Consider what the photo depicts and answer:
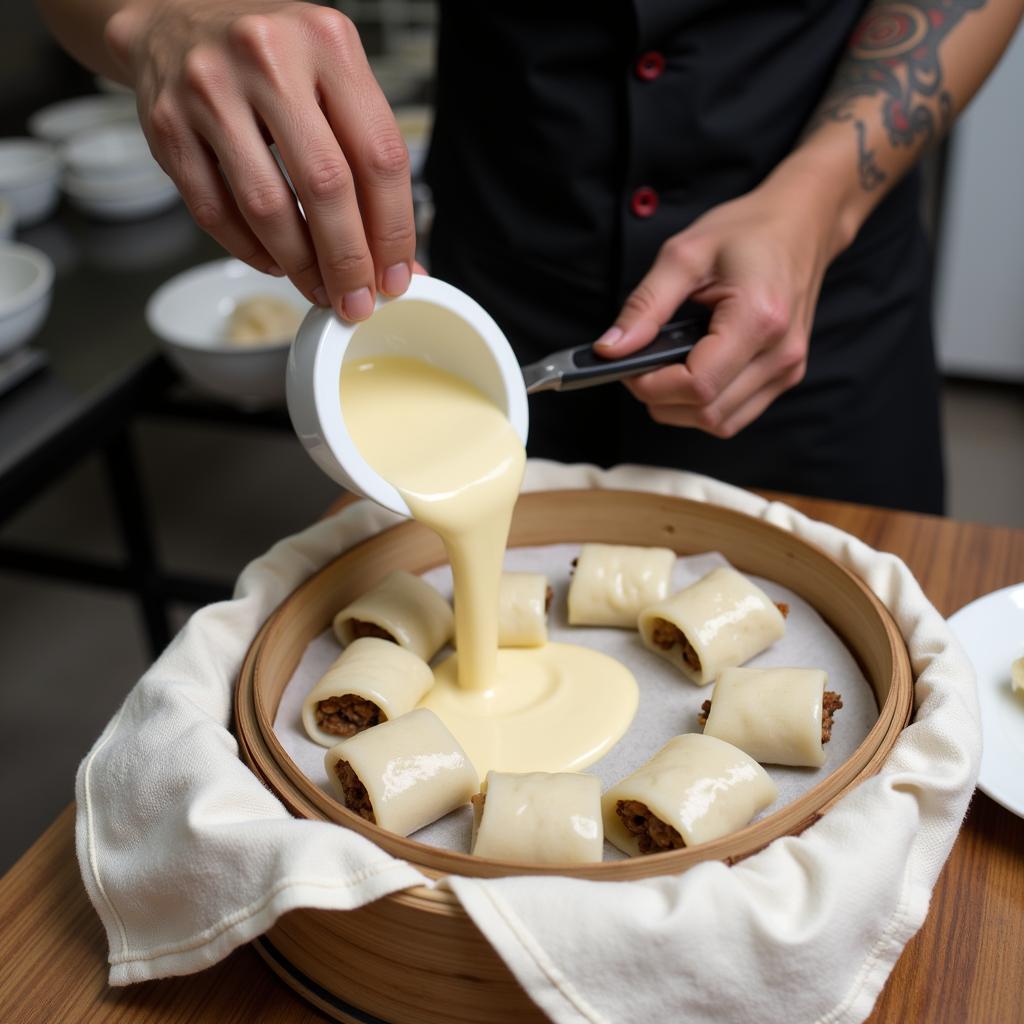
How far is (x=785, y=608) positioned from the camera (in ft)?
4.79

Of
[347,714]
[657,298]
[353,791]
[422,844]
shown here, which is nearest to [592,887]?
[422,844]

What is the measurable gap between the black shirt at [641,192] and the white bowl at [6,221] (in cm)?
122

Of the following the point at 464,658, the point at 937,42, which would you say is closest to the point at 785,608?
the point at 464,658

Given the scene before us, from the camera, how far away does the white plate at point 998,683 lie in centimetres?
114

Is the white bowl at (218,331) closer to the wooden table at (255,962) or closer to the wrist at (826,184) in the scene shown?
the wrist at (826,184)

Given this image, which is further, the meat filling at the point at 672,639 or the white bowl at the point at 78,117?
the white bowl at the point at 78,117

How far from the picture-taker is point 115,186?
2871 millimetres

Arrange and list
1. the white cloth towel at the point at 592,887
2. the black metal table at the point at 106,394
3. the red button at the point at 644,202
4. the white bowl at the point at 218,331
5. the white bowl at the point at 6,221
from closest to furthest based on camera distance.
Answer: the white cloth towel at the point at 592,887
the red button at the point at 644,202
the black metal table at the point at 106,394
the white bowl at the point at 218,331
the white bowl at the point at 6,221

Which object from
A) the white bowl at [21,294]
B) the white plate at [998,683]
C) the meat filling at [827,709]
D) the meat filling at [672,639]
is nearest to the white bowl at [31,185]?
the white bowl at [21,294]

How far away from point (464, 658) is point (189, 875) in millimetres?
467

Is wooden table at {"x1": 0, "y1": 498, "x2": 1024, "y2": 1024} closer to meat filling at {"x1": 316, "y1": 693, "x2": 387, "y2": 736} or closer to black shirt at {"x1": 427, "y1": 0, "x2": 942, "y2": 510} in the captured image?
meat filling at {"x1": 316, "y1": 693, "x2": 387, "y2": 736}

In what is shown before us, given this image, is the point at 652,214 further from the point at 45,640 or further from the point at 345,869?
the point at 45,640

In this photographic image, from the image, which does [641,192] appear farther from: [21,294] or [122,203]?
[122,203]

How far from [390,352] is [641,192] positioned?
590 millimetres
